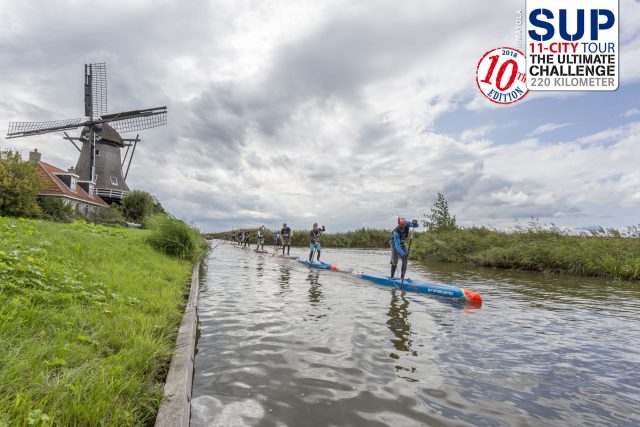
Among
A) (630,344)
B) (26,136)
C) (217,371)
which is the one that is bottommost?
(217,371)

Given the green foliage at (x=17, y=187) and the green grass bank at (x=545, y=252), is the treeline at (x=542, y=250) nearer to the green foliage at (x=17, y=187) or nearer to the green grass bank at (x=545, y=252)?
the green grass bank at (x=545, y=252)

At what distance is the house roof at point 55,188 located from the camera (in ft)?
114

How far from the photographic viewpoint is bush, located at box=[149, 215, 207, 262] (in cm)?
1529

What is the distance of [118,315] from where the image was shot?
526cm

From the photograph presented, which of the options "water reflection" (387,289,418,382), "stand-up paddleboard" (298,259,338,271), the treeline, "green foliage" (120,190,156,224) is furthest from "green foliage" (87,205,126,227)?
"water reflection" (387,289,418,382)

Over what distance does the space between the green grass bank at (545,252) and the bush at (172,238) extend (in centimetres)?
1728

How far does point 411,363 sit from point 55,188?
41.1m

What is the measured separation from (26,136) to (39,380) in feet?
179

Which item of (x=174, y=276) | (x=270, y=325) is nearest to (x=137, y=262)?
(x=174, y=276)

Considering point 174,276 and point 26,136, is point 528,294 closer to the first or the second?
point 174,276

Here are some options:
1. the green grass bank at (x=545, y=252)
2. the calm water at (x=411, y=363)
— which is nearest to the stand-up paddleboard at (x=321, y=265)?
the calm water at (x=411, y=363)

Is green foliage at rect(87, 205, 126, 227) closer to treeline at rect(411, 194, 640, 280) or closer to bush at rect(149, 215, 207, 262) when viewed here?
bush at rect(149, 215, 207, 262)

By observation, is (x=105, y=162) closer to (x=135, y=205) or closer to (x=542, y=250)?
(x=135, y=205)

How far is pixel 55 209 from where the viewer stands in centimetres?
3103
